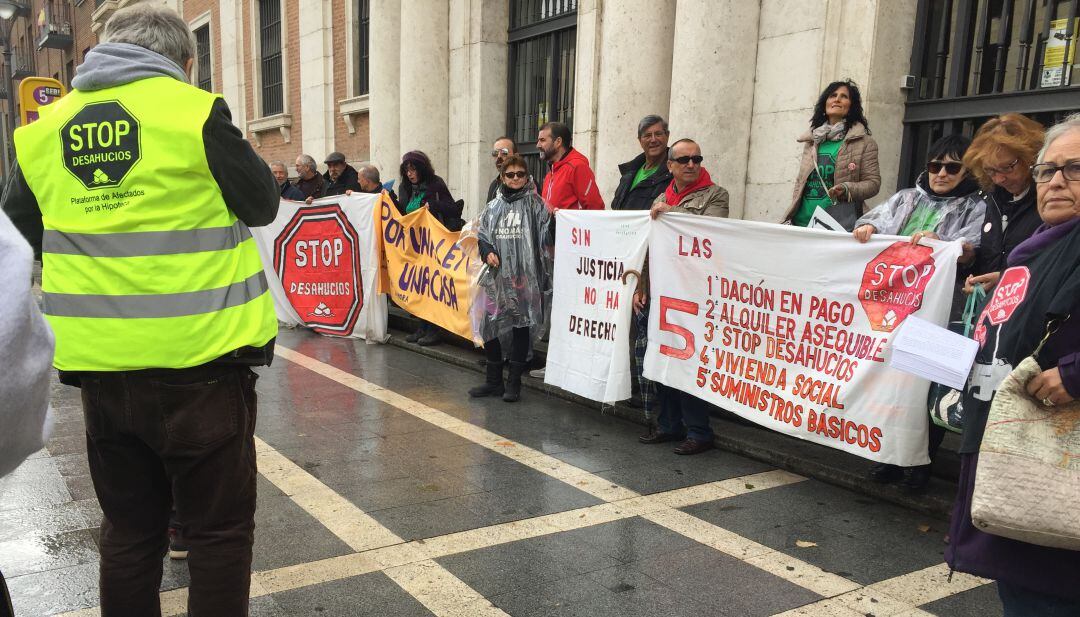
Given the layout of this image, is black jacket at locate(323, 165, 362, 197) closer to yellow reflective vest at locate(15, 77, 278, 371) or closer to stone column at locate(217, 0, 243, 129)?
yellow reflective vest at locate(15, 77, 278, 371)

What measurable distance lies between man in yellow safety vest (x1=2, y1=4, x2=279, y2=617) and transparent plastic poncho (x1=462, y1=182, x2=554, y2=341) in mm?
4087

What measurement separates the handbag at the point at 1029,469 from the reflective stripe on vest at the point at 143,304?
203 centimetres

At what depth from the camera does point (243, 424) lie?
93.1 inches

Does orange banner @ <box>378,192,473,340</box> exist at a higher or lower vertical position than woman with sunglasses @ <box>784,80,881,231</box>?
lower

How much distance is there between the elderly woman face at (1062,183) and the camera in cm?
212

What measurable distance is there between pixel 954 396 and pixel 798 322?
0.95 m

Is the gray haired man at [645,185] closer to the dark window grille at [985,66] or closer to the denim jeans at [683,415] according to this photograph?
the denim jeans at [683,415]

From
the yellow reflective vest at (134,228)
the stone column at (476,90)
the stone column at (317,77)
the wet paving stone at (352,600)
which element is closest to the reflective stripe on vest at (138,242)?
the yellow reflective vest at (134,228)

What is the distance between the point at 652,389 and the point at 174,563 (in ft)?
10.2

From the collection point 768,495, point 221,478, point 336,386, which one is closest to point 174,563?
point 221,478

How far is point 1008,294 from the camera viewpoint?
7.23ft

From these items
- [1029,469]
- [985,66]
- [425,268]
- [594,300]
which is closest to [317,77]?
[425,268]

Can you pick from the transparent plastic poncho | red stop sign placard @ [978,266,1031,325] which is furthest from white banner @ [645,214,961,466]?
red stop sign placard @ [978,266,1031,325]

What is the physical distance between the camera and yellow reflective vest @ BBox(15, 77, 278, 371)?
2.19 m
